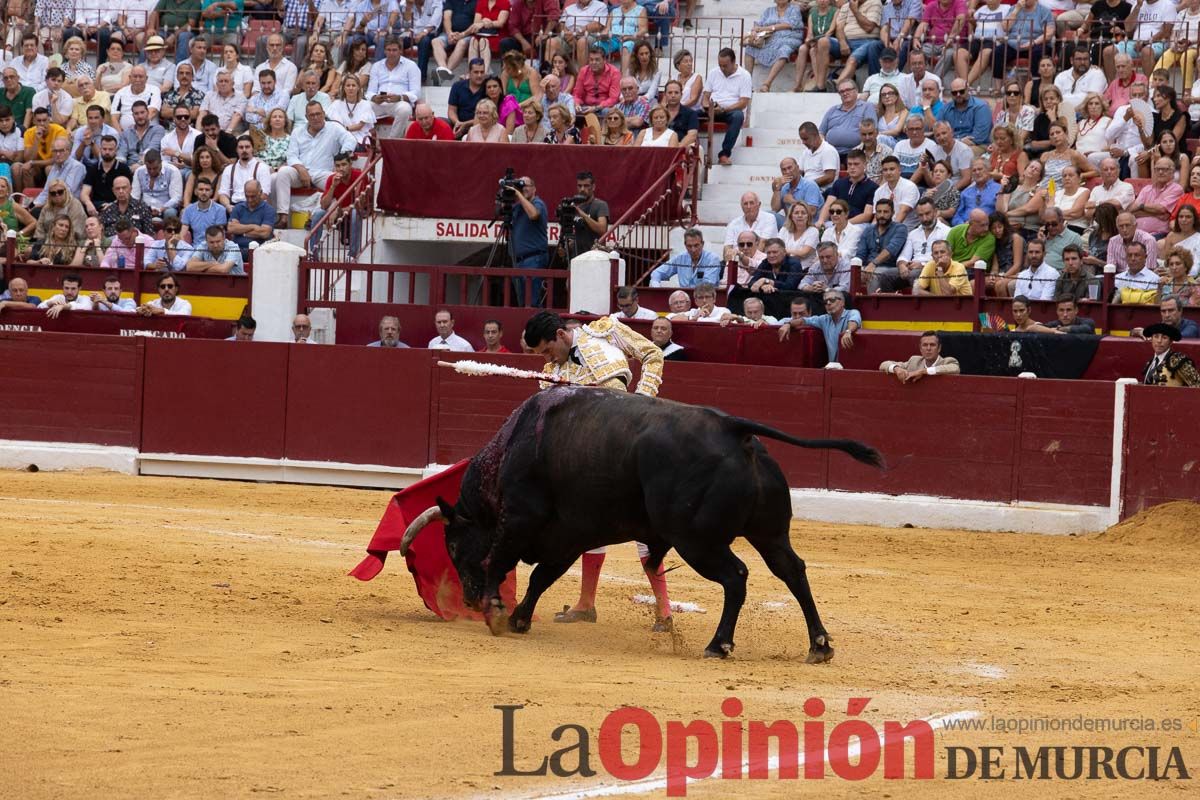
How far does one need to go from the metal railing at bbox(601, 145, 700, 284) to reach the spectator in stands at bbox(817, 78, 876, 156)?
4.12 ft

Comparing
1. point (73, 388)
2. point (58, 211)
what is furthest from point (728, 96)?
point (73, 388)

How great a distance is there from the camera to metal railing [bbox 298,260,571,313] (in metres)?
14.6

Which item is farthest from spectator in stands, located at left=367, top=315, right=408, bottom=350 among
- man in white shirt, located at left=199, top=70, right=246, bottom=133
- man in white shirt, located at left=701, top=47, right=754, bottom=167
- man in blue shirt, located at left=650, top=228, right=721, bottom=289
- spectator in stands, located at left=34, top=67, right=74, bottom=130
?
spectator in stands, located at left=34, top=67, right=74, bottom=130

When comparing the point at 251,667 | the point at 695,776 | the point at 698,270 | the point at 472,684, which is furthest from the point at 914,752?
the point at 698,270

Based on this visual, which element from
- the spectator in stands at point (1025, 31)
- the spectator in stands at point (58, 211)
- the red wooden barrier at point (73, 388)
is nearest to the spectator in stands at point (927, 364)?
the spectator in stands at point (1025, 31)

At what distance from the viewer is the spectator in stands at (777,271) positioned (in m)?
14.0

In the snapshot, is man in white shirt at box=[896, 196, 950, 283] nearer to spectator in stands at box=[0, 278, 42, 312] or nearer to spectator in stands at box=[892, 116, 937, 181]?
spectator in stands at box=[892, 116, 937, 181]

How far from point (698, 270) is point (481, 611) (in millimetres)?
7167

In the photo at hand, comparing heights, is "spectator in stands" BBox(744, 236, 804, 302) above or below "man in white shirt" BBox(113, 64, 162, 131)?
below

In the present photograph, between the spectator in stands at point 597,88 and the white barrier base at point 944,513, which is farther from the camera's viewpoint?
the spectator in stands at point 597,88

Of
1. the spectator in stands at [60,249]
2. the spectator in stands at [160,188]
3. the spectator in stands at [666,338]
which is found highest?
the spectator in stands at [160,188]

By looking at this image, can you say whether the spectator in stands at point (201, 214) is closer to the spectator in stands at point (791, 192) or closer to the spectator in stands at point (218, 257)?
the spectator in stands at point (218, 257)

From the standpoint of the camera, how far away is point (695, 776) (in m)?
5.20

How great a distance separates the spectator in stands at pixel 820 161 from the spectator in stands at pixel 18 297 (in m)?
6.83
